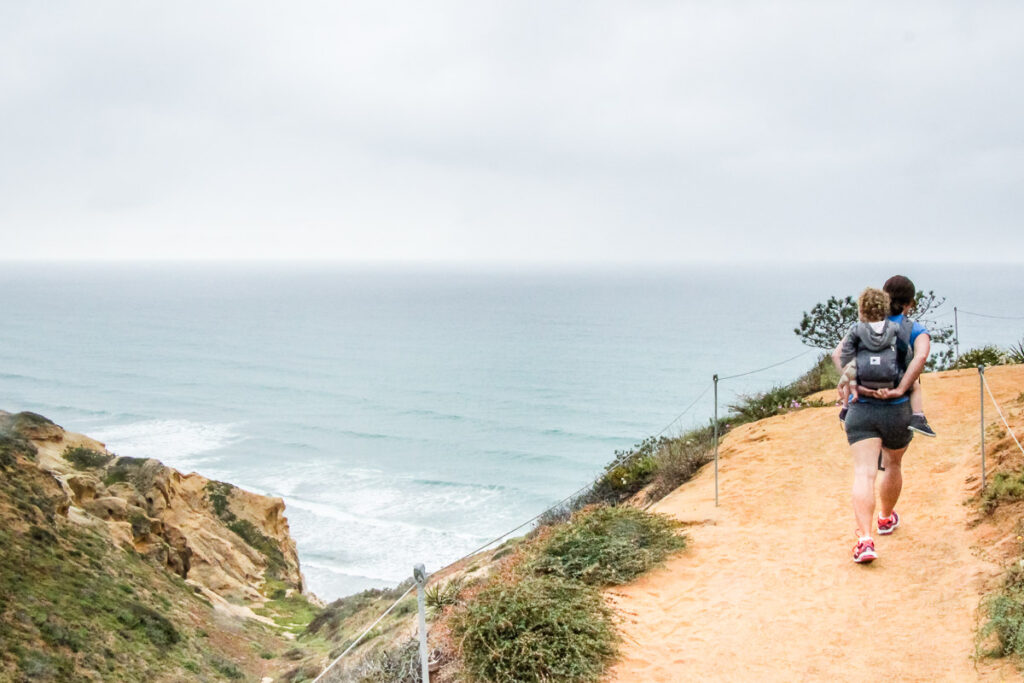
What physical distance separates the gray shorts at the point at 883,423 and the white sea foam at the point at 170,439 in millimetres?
44952

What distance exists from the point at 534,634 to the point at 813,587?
8.37ft

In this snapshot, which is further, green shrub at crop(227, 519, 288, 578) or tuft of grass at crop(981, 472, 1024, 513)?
green shrub at crop(227, 519, 288, 578)

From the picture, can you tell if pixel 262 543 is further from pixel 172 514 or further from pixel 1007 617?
pixel 1007 617

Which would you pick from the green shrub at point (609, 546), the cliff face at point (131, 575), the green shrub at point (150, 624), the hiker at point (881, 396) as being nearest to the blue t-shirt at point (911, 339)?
the hiker at point (881, 396)

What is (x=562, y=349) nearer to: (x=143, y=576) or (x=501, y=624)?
(x=143, y=576)

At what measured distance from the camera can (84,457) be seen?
71.7ft

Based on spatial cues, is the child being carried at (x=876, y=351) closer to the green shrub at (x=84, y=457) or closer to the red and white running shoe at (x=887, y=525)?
the red and white running shoe at (x=887, y=525)

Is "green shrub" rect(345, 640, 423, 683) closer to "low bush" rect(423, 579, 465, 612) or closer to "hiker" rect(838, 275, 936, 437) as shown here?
"low bush" rect(423, 579, 465, 612)

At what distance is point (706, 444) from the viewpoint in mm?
12719

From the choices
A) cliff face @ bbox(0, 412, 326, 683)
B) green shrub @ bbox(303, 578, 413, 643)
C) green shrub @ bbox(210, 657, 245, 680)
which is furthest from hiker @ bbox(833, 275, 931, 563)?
green shrub @ bbox(303, 578, 413, 643)

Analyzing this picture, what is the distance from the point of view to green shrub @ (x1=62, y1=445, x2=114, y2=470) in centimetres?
2145

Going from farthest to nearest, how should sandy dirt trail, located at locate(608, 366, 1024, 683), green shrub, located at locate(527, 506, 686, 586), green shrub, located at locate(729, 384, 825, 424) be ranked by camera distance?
green shrub, located at locate(729, 384, 825, 424), green shrub, located at locate(527, 506, 686, 586), sandy dirt trail, located at locate(608, 366, 1024, 683)

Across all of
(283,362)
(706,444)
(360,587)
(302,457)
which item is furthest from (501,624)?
(283,362)

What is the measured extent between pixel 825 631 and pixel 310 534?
33.6 meters
